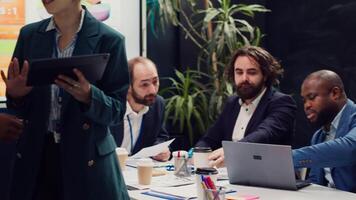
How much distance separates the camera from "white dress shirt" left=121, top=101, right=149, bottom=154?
3.11 m

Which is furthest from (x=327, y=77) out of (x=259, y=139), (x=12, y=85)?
(x=12, y=85)

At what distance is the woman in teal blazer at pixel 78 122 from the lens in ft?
4.93

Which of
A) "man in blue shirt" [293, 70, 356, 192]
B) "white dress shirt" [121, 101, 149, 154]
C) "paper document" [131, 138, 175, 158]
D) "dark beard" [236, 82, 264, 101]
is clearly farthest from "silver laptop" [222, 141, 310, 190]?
"white dress shirt" [121, 101, 149, 154]

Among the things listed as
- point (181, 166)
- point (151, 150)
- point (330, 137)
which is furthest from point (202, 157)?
point (330, 137)

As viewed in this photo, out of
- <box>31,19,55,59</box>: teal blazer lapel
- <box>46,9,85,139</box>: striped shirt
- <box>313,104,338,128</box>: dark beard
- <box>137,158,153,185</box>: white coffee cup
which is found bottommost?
<box>137,158,153,185</box>: white coffee cup

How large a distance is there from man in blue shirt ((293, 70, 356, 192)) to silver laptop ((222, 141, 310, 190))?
0.59ft

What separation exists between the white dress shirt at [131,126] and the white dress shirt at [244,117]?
576mm

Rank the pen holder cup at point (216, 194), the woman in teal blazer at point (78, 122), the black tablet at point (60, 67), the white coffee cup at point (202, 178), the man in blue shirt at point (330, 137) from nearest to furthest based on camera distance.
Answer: the black tablet at point (60, 67) → the woman in teal blazer at point (78, 122) → the pen holder cup at point (216, 194) → the white coffee cup at point (202, 178) → the man in blue shirt at point (330, 137)

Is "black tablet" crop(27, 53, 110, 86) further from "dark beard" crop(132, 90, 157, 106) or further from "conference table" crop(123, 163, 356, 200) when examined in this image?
"dark beard" crop(132, 90, 157, 106)

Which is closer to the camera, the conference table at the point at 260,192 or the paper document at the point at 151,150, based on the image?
the conference table at the point at 260,192

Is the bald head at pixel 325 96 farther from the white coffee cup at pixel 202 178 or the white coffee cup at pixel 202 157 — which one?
the white coffee cup at pixel 202 178

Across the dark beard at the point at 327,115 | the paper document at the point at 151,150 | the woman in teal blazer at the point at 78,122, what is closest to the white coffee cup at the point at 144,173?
the paper document at the point at 151,150

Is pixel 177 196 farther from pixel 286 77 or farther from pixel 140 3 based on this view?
pixel 286 77

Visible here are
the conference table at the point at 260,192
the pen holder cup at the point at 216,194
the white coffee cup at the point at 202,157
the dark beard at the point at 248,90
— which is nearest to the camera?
the pen holder cup at the point at 216,194
